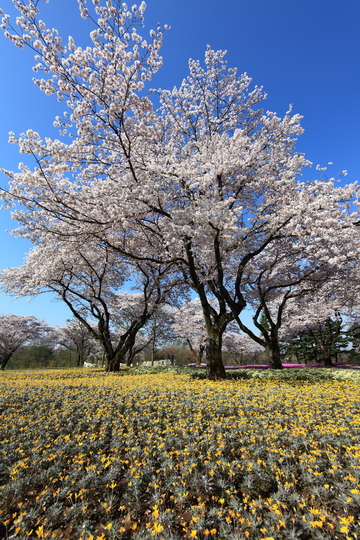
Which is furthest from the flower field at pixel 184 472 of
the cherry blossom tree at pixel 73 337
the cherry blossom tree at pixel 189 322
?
the cherry blossom tree at pixel 73 337

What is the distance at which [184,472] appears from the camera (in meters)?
3.31

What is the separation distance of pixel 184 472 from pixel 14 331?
39.8m

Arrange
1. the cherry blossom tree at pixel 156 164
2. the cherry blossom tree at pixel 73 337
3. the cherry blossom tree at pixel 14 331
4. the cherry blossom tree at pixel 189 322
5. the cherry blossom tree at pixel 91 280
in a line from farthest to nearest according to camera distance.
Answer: the cherry blossom tree at pixel 73 337, the cherry blossom tree at pixel 14 331, the cherry blossom tree at pixel 189 322, the cherry blossom tree at pixel 91 280, the cherry blossom tree at pixel 156 164

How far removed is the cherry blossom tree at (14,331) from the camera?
35531 mm

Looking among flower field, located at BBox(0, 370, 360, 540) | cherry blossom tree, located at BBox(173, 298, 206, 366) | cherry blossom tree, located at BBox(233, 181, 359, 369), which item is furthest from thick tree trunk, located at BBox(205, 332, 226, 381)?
cherry blossom tree, located at BBox(173, 298, 206, 366)

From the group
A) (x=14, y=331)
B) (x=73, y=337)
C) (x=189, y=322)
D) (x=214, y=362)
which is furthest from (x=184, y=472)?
(x=73, y=337)

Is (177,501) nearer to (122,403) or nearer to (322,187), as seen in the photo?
(122,403)

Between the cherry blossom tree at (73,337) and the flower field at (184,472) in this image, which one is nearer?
the flower field at (184,472)

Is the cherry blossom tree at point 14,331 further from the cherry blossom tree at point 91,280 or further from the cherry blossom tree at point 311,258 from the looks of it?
the cherry blossom tree at point 311,258

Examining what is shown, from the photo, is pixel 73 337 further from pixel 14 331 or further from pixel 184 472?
pixel 184 472

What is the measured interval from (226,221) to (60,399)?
7356 millimetres

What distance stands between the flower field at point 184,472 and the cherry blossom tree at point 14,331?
35.9m

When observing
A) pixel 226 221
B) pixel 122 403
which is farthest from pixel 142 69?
pixel 122 403

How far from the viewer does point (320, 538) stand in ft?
7.19
